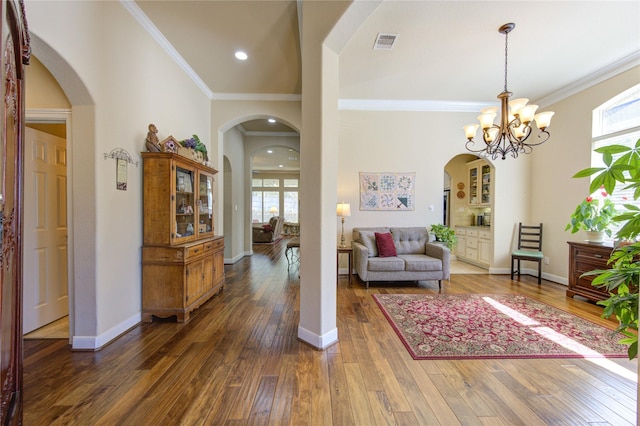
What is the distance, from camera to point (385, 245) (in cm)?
432

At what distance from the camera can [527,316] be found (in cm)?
302

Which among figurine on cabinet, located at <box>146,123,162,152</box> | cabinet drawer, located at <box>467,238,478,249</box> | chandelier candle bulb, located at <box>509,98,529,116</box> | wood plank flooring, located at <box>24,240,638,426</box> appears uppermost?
chandelier candle bulb, located at <box>509,98,529,116</box>

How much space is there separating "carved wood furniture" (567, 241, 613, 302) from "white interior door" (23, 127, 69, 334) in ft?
19.8

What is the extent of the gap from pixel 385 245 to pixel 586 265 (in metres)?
2.69

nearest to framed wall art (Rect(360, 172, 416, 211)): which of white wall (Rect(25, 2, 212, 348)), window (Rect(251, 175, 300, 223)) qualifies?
white wall (Rect(25, 2, 212, 348))

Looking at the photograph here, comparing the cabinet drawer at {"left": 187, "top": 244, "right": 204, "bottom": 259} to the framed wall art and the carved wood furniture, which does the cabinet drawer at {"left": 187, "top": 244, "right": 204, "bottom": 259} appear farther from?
the carved wood furniture

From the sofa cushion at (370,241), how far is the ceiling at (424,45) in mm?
2459

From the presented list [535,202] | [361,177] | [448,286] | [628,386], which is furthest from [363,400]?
[535,202]

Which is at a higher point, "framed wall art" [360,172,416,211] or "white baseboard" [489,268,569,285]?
"framed wall art" [360,172,416,211]

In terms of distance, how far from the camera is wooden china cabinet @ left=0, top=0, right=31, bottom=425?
33.7 inches

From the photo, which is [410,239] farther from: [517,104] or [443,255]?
[517,104]

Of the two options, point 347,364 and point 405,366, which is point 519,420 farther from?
point 347,364

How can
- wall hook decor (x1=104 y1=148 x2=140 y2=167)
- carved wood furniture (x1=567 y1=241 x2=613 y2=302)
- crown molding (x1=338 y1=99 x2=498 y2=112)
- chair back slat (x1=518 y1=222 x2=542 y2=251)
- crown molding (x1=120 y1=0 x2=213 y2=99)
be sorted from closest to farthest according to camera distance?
wall hook decor (x1=104 y1=148 x2=140 y2=167), crown molding (x1=120 y1=0 x2=213 y2=99), carved wood furniture (x1=567 y1=241 x2=613 y2=302), chair back slat (x1=518 y1=222 x2=542 y2=251), crown molding (x1=338 y1=99 x2=498 y2=112)

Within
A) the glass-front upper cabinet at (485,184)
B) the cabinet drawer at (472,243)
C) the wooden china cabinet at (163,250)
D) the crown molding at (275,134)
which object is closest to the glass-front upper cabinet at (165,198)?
the wooden china cabinet at (163,250)
